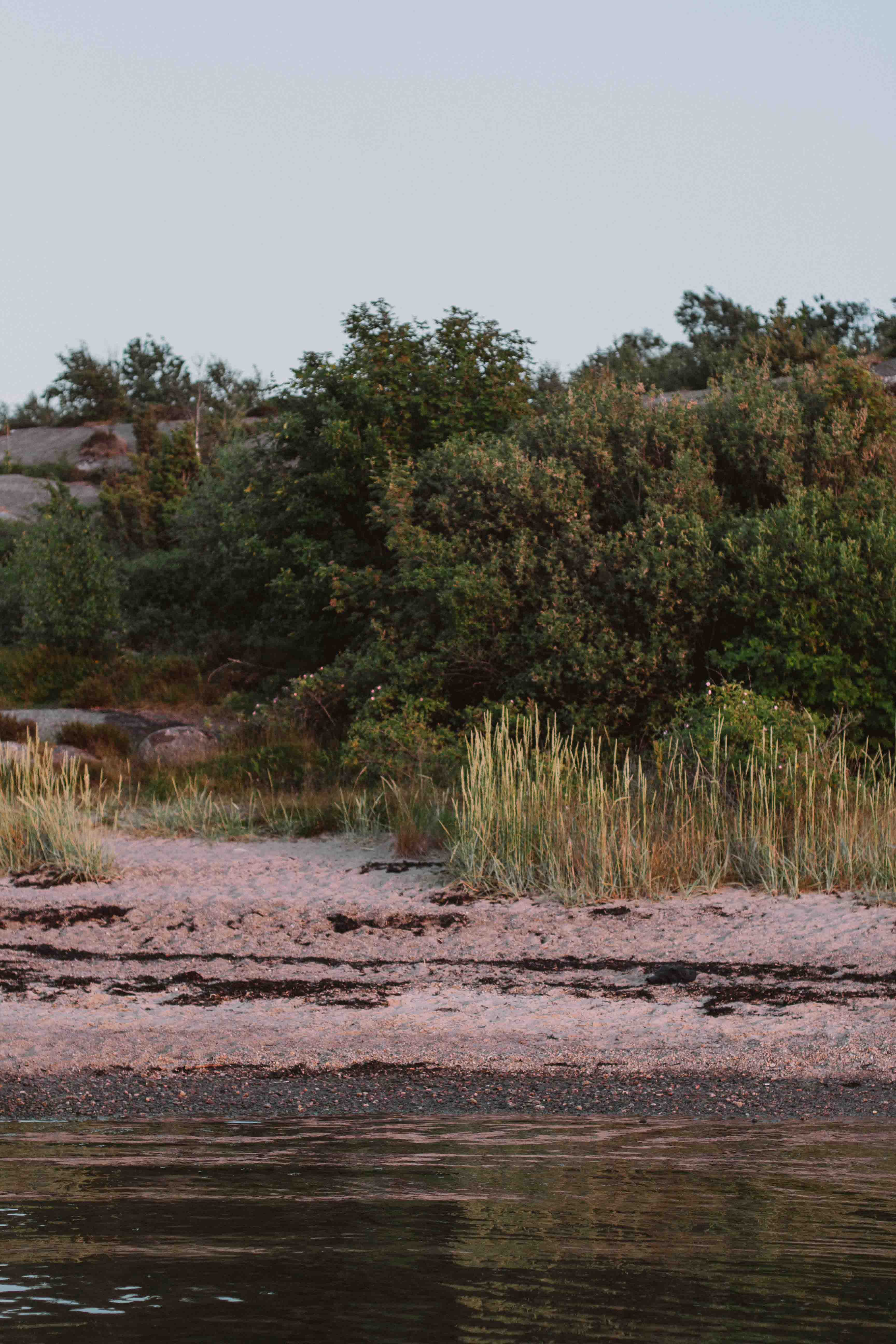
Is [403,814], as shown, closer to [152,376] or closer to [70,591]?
[70,591]

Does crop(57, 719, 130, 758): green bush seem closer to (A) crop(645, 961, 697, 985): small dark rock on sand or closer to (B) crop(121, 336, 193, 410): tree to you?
(A) crop(645, 961, 697, 985): small dark rock on sand

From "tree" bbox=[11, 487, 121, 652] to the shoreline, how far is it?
17.4 m

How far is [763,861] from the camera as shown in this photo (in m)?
9.34

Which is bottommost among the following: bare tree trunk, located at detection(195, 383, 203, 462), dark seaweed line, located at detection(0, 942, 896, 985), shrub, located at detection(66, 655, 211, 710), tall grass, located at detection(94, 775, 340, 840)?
dark seaweed line, located at detection(0, 942, 896, 985)

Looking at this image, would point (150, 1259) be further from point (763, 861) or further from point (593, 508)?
point (593, 508)

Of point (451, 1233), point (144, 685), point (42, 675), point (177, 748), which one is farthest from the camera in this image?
point (42, 675)

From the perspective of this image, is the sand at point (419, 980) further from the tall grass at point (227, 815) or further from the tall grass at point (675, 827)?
the tall grass at point (227, 815)

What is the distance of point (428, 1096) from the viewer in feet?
17.2

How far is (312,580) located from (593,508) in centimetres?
442

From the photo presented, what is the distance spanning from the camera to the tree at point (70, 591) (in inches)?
875

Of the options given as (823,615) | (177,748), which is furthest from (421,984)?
(177,748)

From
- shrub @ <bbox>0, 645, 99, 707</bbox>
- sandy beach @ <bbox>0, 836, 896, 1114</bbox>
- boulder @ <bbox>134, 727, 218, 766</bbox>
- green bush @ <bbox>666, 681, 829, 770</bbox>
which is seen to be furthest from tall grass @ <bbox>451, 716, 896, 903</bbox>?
shrub @ <bbox>0, 645, 99, 707</bbox>

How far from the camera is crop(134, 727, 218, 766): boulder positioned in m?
16.4

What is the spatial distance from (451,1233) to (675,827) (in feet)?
21.7
